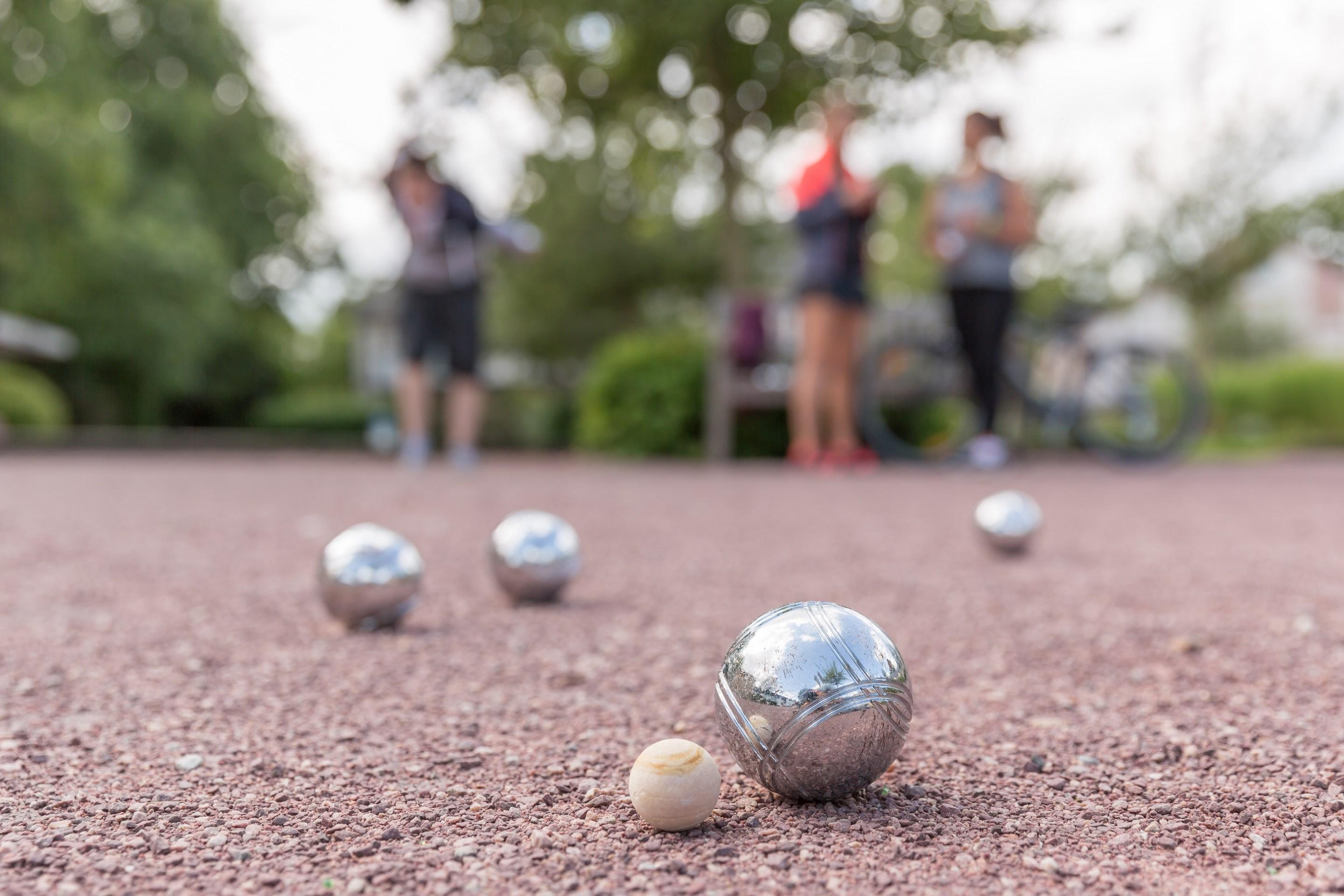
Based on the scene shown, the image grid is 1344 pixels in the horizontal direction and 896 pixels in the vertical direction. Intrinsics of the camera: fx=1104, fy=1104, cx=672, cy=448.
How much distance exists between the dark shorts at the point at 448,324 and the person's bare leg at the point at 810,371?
2.24 meters

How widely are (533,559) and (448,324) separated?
481 centimetres

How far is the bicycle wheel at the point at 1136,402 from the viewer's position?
8.07 metres

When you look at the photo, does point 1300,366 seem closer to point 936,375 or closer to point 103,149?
point 936,375

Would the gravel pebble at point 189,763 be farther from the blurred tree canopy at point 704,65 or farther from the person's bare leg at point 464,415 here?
the blurred tree canopy at point 704,65

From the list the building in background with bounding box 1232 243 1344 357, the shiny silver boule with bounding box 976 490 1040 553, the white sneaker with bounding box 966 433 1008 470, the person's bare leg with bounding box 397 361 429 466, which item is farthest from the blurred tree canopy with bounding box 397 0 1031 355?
the building in background with bounding box 1232 243 1344 357

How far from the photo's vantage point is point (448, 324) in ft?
24.8

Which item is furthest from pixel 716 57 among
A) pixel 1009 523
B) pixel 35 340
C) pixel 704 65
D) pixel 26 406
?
pixel 35 340

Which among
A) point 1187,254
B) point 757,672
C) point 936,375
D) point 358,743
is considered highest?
point 1187,254

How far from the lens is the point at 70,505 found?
5793 mm

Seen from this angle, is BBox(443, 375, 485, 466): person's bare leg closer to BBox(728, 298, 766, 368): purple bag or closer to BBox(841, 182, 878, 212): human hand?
BBox(728, 298, 766, 368): purple bag

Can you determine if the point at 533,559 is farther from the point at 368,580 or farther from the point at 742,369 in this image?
the point at 742,369

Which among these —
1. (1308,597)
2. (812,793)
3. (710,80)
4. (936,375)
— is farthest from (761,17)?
(812,793)

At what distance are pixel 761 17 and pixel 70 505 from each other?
715 cm

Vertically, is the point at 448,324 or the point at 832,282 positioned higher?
the point at 832,282
